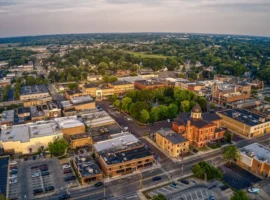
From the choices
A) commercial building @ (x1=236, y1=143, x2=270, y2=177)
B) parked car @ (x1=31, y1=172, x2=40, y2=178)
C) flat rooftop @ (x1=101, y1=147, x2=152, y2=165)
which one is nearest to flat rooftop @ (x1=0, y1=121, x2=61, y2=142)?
parked car @ (x1=31, y1=172, x2=40, y2=178)

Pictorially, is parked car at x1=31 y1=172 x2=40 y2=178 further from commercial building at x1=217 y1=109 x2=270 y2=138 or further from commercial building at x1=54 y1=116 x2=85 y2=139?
commercial building at x1=217 y1=109 x2=270 y2=138

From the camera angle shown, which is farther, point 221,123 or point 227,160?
point 221,123

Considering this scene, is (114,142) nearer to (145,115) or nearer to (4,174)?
(145,115)

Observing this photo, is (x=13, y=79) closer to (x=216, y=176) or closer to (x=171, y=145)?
(x=171, y=145)

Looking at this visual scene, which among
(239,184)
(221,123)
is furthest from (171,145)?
(221,123)

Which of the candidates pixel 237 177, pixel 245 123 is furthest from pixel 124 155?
pixel 245 123
